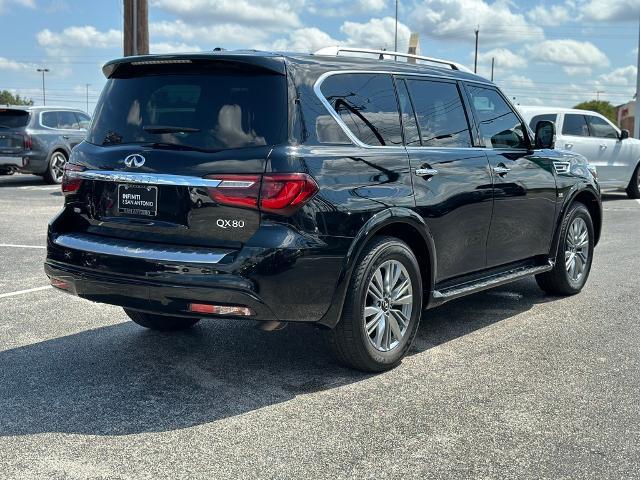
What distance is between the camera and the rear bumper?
412cm

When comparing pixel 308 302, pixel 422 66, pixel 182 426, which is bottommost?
pixel 182 426

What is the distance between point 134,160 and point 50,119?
50.1 ft

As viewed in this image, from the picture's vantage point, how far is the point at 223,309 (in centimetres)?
417

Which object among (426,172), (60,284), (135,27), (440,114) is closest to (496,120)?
(440,114)

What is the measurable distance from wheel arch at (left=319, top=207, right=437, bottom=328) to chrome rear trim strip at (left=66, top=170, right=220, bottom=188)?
2.82ft

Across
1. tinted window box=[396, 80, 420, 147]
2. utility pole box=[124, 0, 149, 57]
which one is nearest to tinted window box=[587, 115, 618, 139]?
utility pole box=[124, 0, 149, 57]

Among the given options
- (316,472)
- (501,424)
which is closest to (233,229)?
(316,472)

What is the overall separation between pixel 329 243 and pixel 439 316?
2.31m

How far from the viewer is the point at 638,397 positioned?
4441mm

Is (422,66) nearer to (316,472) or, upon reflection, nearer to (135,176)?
(135,176)

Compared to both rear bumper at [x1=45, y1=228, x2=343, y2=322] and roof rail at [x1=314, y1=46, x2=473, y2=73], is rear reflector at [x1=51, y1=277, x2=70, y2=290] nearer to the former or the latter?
rear bumper at [x1=45, y1=228, x2=343, y2=322]

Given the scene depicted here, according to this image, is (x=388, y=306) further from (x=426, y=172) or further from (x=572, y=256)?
(x=572, y=256)

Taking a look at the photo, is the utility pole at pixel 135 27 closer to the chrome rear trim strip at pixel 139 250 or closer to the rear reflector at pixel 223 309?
the chrome rear trim strip at pixel 139 250

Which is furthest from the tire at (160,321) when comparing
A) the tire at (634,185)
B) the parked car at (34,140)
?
the tire at (634,185)
